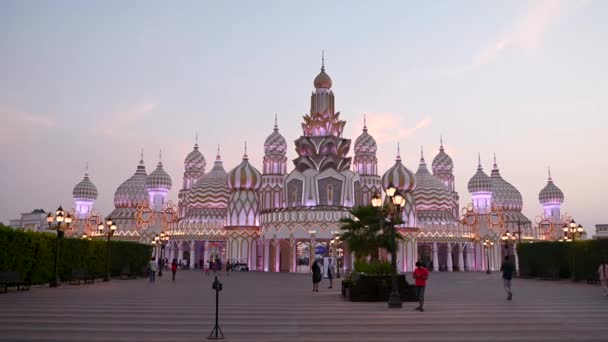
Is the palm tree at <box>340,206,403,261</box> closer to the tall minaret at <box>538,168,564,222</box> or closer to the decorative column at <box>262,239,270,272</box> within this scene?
the decorative column at <box>262,239,270,272</box>

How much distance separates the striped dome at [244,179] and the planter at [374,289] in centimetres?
5460

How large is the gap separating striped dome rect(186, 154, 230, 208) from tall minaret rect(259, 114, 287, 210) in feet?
32.9

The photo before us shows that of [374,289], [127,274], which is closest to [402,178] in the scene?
[127,274]

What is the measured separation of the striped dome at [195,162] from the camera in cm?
9688

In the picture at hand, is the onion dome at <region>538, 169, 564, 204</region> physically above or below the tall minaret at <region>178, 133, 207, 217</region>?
below

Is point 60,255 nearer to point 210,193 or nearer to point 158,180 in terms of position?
point 210,193

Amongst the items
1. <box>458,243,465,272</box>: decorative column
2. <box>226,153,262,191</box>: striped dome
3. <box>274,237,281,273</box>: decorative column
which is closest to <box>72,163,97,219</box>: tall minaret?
<box>226,153,262,191</box>: striped dome

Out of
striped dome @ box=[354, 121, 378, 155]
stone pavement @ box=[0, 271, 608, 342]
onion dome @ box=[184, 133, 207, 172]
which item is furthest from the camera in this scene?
onion dome @ box=[184, 133, 207, 172]

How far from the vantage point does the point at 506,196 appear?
3455 inches

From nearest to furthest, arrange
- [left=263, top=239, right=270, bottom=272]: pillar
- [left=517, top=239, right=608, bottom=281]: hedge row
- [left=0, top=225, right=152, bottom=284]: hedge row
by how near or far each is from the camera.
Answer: [left=0, top=225, right=152, bottom=284]: hedge row
[left=517, top=239, right=608, bottom=281]: hedge row
[left=263, top=239, right=270, bottom=272]: pillar

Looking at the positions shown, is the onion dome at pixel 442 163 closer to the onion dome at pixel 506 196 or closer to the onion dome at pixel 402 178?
the onion dome at pixel 506 196

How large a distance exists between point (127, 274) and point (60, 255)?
32.3 feet

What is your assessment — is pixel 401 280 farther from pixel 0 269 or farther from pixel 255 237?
pixel 255 237

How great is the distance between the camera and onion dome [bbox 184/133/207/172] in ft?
318
